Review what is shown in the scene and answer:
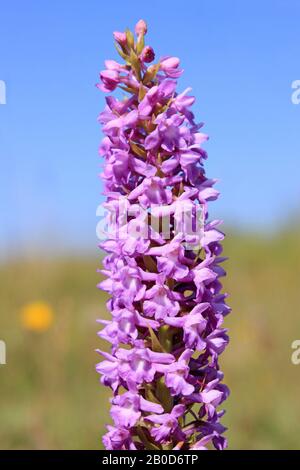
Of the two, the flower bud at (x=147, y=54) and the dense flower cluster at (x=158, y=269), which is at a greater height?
the flower bud at (x=147, y=54)

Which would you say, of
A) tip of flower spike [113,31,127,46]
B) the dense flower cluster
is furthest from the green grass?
tip of flower spike [113,31,127,46]

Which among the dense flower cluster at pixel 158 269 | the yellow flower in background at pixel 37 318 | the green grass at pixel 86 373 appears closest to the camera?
the dense flower cluster at pixel 158 269

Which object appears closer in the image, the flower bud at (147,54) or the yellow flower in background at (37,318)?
the flower bud at (147,54)

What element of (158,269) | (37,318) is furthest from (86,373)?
(158,269)

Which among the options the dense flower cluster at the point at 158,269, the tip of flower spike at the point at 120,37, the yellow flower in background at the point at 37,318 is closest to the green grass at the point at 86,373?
the yellow flower in background at the point at 37,318

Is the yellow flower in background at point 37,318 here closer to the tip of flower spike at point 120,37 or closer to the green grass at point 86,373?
the green grass at point 86,373

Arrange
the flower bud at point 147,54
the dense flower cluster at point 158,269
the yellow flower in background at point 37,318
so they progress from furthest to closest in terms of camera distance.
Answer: the yellow flower in background at point 37,318 → the flower bud at point 147,54 → the dense flower cluster at point 158,269

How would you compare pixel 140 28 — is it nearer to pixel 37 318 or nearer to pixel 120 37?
pixel 120 37
